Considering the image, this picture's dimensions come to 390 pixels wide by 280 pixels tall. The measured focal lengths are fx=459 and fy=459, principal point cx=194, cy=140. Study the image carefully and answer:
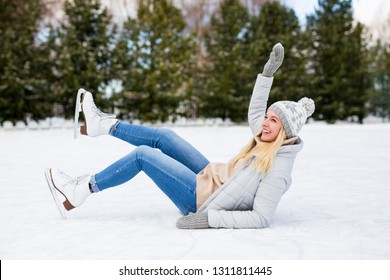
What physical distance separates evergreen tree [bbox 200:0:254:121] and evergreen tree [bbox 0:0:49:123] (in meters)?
7.76

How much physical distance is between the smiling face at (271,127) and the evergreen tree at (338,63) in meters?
22.7

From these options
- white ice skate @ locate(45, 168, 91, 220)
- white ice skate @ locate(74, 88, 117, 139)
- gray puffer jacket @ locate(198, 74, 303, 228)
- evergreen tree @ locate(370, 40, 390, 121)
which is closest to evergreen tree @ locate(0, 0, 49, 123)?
white ice skate @ locate(74, 88, 117, 139)

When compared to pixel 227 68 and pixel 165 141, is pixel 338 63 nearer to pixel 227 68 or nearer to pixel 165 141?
pixel 227 68

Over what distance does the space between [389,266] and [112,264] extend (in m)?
1.37

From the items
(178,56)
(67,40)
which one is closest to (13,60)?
(67,40)

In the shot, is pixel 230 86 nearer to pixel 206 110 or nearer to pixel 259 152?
pixel 206 110

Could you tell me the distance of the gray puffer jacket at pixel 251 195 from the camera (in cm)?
265

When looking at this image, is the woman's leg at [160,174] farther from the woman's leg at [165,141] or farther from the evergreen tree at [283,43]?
A: the evergreen tree at [283,43]

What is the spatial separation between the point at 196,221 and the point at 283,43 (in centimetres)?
2171

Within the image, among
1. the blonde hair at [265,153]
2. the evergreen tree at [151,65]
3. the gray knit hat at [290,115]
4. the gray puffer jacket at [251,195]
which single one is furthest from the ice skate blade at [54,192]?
the evergreen tree at [151,65]

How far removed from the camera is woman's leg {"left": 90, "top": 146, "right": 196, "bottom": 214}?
2846mm

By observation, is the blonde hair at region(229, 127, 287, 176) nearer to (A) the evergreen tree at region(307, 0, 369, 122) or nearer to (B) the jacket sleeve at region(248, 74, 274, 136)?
(B) the jacket sleeve at region(248, 74, 274, 136)

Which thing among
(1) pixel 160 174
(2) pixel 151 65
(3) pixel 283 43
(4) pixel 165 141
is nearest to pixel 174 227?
(1) pixel 160 174

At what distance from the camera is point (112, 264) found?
7.45 feet
